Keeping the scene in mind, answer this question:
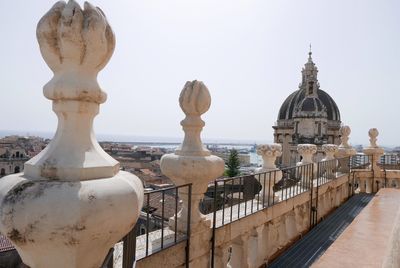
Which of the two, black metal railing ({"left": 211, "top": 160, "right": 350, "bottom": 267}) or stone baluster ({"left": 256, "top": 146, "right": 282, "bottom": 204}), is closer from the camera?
black metal railing ({"left": 211, "top": 160, "right": 350, "bottom": 267})

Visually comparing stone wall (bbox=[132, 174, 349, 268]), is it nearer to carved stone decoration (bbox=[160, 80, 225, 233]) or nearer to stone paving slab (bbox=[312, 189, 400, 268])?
carved stone decoration (bbox=[160, 80, 225, 233])

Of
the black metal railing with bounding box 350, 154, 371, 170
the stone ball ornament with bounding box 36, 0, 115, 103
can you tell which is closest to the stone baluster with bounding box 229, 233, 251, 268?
the stone ball ornament with bounding box 36, 0, 115, 103

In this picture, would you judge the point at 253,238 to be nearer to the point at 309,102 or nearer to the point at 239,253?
the point at 239,253

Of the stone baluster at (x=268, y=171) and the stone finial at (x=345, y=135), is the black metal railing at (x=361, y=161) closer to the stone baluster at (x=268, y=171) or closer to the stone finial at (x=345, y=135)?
the stone finial at (x=345, y=135)

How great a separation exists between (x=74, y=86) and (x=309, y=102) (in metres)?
57.1

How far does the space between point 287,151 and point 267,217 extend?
172ft

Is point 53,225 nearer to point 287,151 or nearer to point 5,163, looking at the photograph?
point 287,151

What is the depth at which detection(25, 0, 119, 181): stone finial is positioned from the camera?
1.44 meters

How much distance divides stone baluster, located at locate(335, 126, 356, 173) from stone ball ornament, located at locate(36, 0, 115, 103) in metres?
9.29

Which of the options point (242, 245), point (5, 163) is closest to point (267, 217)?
point (242, 245)

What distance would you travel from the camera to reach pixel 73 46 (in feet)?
4.92

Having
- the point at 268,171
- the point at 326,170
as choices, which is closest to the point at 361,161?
the point at 326,170

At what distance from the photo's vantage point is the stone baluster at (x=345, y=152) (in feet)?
32.4

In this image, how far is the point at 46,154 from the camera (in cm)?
149
